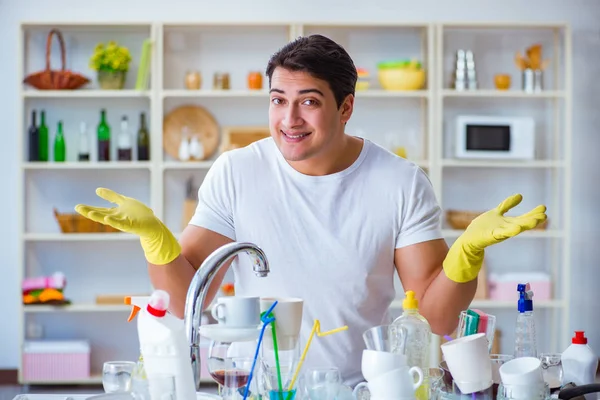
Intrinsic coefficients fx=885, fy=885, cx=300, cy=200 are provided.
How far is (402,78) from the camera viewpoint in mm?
4887

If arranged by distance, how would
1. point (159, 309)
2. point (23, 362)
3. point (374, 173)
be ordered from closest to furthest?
point (159, 309) < point (374, 173) < point (23, 362)

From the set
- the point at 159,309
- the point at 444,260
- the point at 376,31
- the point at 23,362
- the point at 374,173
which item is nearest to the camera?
the point at 159,309

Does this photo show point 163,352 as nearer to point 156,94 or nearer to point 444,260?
point 444,260

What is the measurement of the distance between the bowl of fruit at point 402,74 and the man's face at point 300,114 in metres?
2.81

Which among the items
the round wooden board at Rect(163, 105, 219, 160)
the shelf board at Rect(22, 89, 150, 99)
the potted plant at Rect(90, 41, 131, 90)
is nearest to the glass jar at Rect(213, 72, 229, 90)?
the round wooden board at Rect(163, 105, 219, 160)

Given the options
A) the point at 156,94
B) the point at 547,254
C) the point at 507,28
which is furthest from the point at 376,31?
the point at 547,254

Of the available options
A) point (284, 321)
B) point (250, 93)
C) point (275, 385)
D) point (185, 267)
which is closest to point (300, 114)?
point (185, 267)

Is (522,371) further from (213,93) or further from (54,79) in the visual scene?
(54,79)

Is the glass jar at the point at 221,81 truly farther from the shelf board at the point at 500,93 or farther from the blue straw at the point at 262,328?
the blue straw at the point at 262,328

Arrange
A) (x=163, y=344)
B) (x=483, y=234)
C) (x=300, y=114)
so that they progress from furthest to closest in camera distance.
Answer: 1. (x=300, y=114)
2. (x=483, y=234)
3. (x=163, y=344)

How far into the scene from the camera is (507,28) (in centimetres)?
510

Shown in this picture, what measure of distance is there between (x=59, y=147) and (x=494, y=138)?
243cm

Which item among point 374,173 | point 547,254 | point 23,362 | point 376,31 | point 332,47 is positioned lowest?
point 23,362

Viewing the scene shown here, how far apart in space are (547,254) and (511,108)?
89 cm
